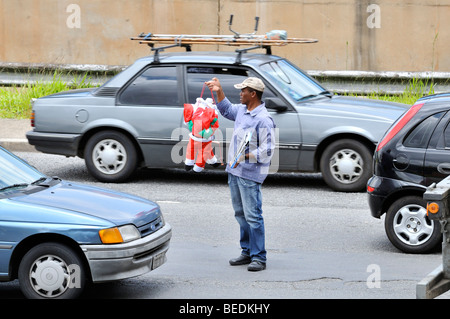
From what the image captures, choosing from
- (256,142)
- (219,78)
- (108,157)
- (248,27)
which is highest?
(248,27)

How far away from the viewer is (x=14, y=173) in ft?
24.7

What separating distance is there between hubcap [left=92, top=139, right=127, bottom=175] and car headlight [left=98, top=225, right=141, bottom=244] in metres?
5.24

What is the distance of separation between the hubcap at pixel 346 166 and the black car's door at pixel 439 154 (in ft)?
9.08

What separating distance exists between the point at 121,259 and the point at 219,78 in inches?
213

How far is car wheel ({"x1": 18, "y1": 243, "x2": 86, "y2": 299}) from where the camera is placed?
6.60 meters

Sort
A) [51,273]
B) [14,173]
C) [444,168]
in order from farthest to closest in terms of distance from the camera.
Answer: [444,168], [14,173], [51,273]

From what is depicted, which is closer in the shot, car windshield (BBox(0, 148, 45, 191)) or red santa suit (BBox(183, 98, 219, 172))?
car windshield (BBox(0, 148, 45, 191))

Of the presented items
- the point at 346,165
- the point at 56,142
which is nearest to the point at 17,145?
the point at 56,142

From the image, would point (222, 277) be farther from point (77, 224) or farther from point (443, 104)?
point (443, 104)

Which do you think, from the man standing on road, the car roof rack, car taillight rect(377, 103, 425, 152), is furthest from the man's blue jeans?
the car roof rack

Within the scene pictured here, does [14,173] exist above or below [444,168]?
above

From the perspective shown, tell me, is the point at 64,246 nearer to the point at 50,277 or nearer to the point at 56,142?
the point at 50,277

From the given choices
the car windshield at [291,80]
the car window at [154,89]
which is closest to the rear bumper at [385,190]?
the car windshield at [291,80]

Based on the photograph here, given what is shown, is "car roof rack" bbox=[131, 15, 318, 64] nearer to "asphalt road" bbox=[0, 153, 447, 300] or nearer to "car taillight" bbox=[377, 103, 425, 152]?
"asphalt road" bbox=[0, 153, 447, 300]
